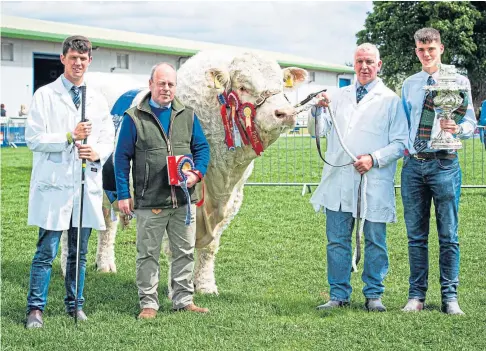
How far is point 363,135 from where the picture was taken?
18.8 ft

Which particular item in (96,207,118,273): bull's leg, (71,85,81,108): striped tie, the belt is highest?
(71,85,81,108): striped tie

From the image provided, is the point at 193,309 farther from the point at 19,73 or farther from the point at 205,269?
the point at 19,73

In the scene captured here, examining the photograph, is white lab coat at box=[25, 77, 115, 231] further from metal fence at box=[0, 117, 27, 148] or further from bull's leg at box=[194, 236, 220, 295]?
metal fence at box=[0, 117, 27, 148]

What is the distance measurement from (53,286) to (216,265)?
195 centimetres

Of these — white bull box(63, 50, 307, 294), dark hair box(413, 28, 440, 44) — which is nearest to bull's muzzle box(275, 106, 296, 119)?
white bull box(63, 50, 307, 294)

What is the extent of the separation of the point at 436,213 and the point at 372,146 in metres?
0.82

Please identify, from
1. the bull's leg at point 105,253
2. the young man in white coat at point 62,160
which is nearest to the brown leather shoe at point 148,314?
the young man in white coat at point 62,160

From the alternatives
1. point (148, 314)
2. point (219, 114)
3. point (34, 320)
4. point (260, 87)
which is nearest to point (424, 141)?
point (260, 87)

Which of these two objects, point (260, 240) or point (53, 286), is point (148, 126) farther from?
point (260, 240)

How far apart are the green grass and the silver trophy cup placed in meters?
1.48

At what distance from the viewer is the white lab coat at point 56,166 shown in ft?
16.9

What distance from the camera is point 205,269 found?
646cm

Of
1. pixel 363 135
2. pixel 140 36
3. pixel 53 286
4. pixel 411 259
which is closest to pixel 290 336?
pixel 411 259

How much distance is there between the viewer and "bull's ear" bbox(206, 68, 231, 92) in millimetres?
5660
